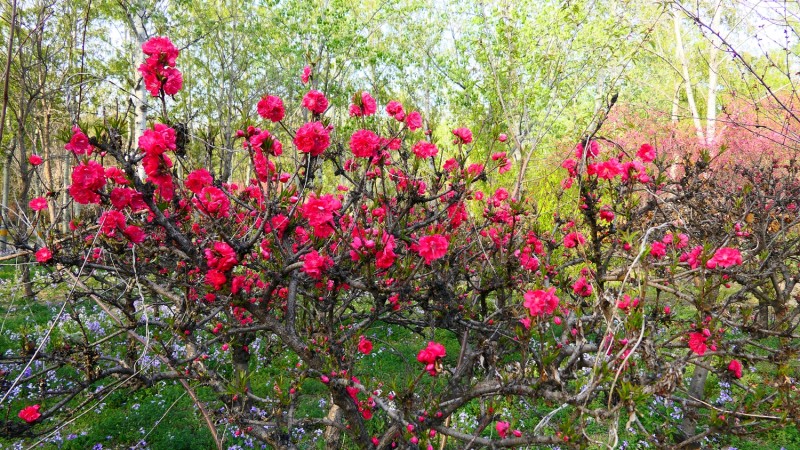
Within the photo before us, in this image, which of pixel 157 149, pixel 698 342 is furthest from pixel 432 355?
pixel 157 149

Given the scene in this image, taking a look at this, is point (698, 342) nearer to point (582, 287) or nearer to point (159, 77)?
point (582, 287)

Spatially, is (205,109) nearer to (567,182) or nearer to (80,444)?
(80,444)

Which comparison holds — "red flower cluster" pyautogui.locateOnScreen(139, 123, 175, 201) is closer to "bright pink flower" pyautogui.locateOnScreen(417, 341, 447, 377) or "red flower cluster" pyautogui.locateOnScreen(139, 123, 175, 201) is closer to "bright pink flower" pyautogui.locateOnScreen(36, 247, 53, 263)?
"bright pink flower" pyautogui.locateOnScreen(36, 247, 53, 263)

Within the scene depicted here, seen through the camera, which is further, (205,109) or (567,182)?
(205,109)

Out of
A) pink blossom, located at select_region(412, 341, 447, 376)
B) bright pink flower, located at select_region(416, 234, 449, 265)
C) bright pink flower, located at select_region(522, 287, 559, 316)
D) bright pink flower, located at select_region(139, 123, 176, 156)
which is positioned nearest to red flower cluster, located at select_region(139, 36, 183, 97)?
bright pink flower, located at select_region(139, 123, 176, 156)

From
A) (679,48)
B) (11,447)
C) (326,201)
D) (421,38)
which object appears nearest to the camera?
(326,201)

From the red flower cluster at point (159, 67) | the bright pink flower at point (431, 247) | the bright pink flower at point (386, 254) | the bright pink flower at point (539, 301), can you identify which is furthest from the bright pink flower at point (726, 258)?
the red flower cluster at point (159, 67)

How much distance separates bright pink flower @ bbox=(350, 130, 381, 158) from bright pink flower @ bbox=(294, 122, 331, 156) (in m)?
0.17

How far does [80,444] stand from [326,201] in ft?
14.0

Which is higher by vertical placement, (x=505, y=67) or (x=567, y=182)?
(x=505, y=67)

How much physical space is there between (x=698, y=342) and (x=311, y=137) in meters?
2.22

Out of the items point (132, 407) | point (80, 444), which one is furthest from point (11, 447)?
point (132, 407)

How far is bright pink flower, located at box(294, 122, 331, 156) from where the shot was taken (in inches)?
87.5

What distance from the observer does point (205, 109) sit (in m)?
18.9
